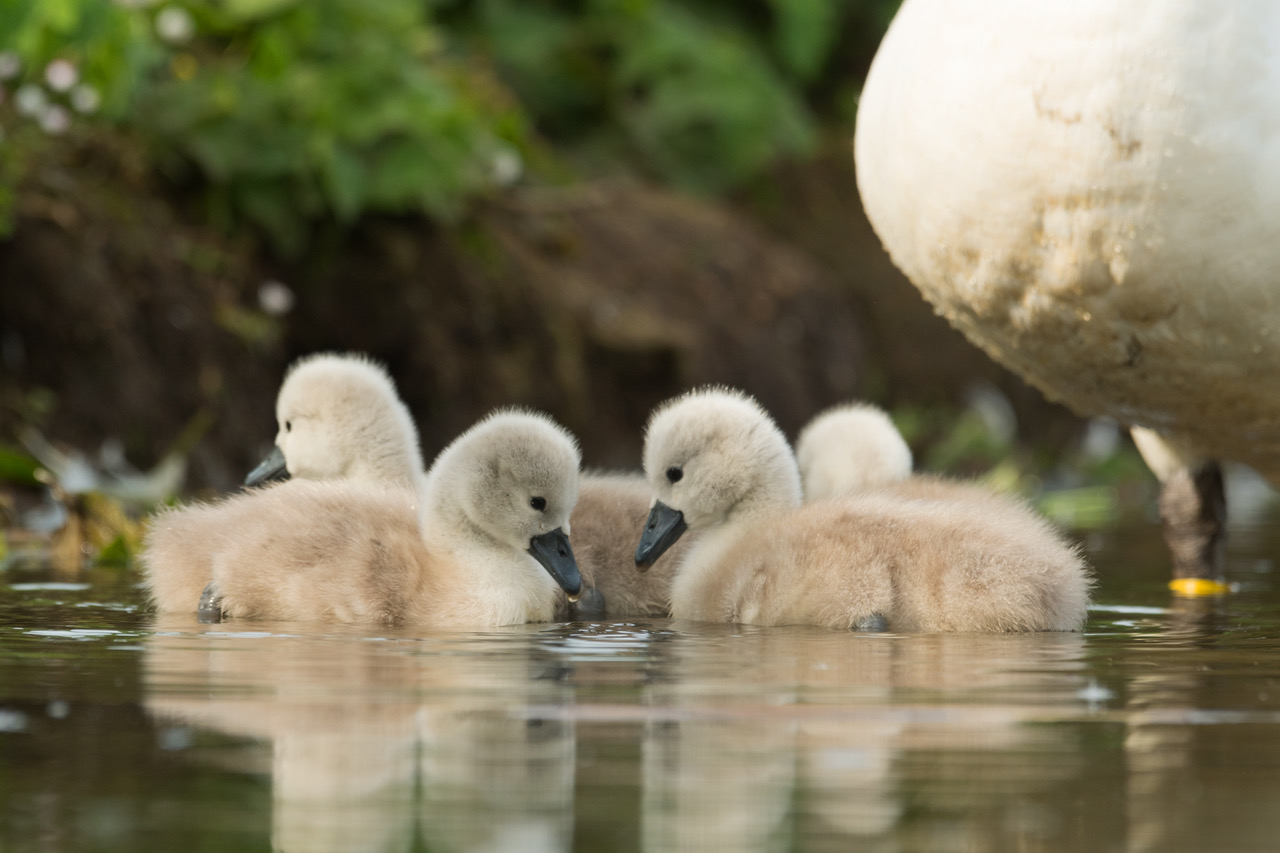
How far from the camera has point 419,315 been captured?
10.0 meters

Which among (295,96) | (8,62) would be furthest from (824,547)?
(295,96)

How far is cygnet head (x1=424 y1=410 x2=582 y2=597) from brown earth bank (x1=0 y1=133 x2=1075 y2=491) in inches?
149

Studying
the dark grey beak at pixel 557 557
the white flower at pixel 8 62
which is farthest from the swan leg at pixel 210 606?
the white flower at pixel 8 62

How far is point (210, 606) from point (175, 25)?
4.56 m

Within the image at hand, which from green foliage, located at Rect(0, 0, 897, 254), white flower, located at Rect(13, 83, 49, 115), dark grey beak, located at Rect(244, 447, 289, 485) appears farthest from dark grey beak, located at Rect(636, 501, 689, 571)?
white flower, located at Rect(13, 83, 49, 115)

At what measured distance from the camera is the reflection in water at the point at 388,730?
226cm

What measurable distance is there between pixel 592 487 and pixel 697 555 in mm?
635

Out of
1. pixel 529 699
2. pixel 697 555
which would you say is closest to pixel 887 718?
pixel 529 699

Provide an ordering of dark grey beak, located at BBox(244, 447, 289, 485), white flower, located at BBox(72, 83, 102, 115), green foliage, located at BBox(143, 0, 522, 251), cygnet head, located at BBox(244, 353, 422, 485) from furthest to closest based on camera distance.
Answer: green foliage, located at BBox(143, 0, 522, 251) < white flower, located at BBox(72, 83, 102, 115) < dark grey beak, located at BBox(244, 447, 289, 485) < cygnet head, located at BBox(244, 353, 422, 485)

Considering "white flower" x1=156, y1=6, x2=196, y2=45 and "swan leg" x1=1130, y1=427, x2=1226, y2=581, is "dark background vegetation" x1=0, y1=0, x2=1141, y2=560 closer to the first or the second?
"white flower" x1=156, y1=6, x2=196, y2=45

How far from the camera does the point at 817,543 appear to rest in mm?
4656

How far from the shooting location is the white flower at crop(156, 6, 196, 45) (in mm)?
8617

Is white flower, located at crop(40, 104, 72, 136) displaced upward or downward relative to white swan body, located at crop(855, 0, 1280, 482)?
upward

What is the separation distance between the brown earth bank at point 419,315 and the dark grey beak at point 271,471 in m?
2.40
